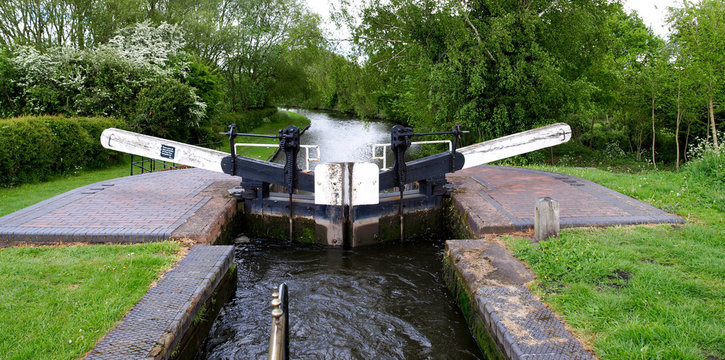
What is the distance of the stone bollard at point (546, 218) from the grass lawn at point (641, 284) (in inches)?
7.0

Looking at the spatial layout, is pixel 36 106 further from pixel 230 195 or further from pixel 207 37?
pixel 207 37

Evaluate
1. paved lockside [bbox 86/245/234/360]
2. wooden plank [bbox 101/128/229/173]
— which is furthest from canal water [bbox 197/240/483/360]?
wooden plank [bbox 101/128/229/173]

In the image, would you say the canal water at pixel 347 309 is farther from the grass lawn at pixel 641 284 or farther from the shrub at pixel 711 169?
the shrub at pixel 711 169

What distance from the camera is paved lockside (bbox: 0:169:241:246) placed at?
591 centimetres

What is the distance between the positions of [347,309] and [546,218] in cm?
271

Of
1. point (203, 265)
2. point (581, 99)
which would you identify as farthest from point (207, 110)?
point (203, 265)

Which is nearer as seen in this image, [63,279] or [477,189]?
[63,279]

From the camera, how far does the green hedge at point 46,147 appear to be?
10.7 metres

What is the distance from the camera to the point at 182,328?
389 centimetres

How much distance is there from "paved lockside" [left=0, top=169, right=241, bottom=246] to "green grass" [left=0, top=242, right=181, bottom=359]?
1.06ft

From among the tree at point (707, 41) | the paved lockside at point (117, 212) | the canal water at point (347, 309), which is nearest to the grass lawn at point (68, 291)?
the paved lockside at point (117, 212)

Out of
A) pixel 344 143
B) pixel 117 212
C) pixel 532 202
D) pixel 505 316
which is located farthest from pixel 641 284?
pixel 344 143

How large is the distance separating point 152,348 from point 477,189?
271 inches

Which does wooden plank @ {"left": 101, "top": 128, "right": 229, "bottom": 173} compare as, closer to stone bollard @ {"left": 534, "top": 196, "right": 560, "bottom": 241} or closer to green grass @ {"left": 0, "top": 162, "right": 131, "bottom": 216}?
green grass @ {"left": 0, "top": 162, "right": 131, "bottom": 216}
